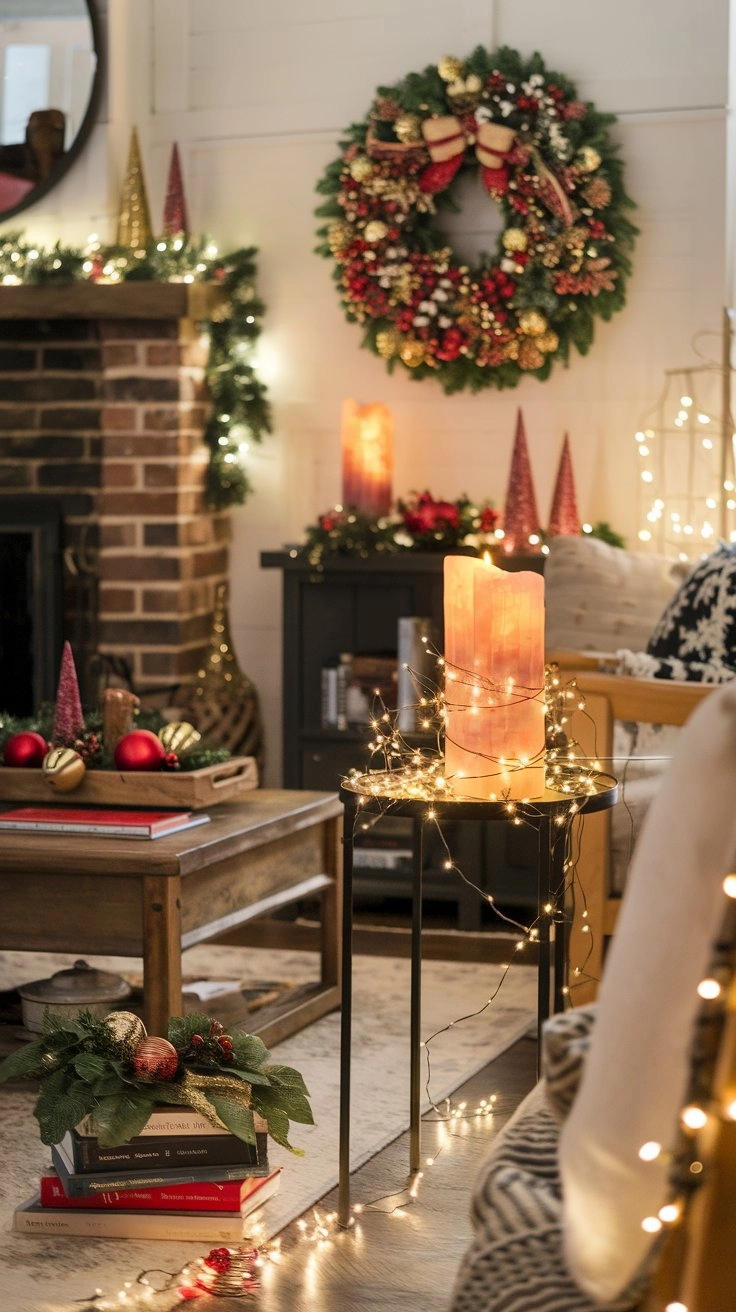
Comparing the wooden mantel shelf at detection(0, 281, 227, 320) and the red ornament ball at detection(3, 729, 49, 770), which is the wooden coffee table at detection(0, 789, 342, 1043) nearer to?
the red ornament ball at detection(3, 729, 49, 770)

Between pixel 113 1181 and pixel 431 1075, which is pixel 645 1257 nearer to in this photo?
pixel 113 1181

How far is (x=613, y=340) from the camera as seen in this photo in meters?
4.72

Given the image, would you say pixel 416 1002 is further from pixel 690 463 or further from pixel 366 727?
pixel 690 463

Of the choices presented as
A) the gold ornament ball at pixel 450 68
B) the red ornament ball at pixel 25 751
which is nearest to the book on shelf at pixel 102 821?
the red ornament ball at pixel 25 751

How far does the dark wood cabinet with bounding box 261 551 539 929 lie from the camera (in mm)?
4375

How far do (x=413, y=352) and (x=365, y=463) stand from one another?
0.34 meters

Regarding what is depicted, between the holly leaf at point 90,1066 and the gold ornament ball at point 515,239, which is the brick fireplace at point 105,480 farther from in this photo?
the holly leaf at point 90,1066

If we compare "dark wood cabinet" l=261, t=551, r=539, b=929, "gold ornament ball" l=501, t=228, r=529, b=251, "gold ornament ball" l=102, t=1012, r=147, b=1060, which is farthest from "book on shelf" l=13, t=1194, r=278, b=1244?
"gold ornament ball" l=501, t=228, r=529, b=251

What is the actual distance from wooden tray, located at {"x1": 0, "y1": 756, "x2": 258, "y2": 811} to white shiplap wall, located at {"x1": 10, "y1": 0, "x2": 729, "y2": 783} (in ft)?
6.15

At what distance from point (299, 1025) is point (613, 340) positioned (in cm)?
222

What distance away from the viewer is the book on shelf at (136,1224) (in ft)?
7.87

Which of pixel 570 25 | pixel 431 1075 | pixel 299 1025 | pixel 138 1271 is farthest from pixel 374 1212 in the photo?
pixel 570 25

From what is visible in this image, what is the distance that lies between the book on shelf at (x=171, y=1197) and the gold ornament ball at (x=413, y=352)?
110 inches

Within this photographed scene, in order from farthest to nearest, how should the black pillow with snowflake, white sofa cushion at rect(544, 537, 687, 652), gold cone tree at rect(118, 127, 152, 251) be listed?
gold cone tree at rect(118, 127, 152, 251) < white sofa cushion at rect(544, 537, 687, 652) < the black pillow with snowflake
